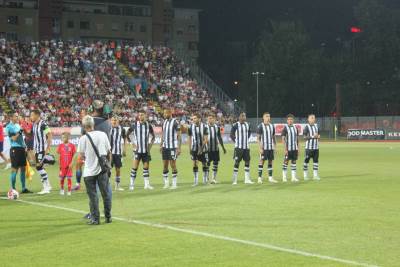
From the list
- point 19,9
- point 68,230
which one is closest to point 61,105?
point 19,9

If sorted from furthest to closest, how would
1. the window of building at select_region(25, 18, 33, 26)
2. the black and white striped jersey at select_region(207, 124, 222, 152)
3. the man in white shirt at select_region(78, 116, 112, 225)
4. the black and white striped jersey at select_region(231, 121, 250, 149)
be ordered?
the window of building at select_region(25, 18, 33, 26)
the black and white striped jersey at select_region(231, 121, 250, 149)
the black and white striped jersey at select_region(207, 124, 222, 152)
the man in white shirt at select_region(78, 116, 112, 225)

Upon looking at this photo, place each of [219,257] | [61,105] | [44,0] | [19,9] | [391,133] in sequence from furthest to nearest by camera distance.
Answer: [19,9]
[44,0]
[391,133]
[61,105]
[219,257]

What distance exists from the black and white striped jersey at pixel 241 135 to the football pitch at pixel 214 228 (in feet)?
8.26

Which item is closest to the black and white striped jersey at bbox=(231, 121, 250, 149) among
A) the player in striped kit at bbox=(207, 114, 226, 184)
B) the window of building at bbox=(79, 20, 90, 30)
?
the player in striped kit at bbox=(207, 114, 226, 184)

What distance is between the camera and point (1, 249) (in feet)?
34.7

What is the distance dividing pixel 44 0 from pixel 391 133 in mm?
43717

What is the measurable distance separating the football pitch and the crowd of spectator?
3538 centimetres

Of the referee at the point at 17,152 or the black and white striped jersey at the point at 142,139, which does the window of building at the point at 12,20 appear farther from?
the referee at the point at 17,152

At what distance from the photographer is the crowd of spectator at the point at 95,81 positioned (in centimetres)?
5650

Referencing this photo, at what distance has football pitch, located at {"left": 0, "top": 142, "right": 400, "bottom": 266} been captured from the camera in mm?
9766

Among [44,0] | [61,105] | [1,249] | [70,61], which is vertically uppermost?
[44,0]

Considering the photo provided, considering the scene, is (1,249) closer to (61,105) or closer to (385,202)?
(385,202)

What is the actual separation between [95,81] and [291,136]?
39.6 meters

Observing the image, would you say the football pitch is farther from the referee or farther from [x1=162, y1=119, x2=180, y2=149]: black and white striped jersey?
[x1=162, y1=119, x2=180, y2=149]: black and white striped jersey
